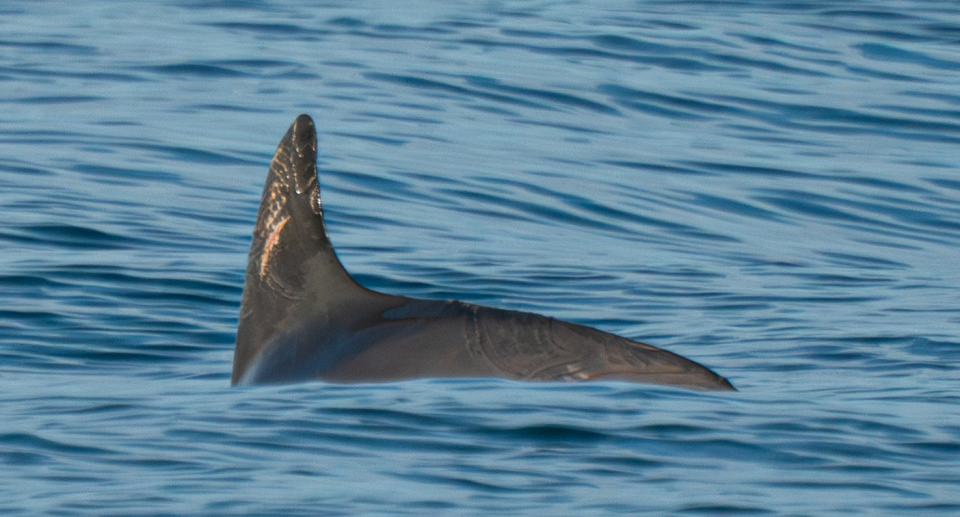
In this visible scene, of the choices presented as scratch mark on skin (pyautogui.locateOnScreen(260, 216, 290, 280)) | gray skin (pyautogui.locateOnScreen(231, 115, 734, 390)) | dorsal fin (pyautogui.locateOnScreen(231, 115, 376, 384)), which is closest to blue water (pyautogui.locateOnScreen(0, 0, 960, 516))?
gray skin (pyautogui.locateOnScreen(231, 115, 734, 390))

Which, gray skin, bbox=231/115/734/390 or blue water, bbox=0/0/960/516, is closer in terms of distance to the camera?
blue water, bbox=0/0/960/516

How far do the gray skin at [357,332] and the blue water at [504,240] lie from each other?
0.58ft

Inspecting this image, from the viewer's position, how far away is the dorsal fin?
7215 millimetres

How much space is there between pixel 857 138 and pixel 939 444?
11255 millimetres

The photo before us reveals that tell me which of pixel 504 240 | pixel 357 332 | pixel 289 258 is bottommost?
pixel 357 332

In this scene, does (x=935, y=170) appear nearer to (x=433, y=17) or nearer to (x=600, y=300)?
(x=600, y=300)

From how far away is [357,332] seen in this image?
7.08 meters

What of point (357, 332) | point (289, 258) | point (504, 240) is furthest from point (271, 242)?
point (504, 240)

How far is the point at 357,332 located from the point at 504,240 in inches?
217

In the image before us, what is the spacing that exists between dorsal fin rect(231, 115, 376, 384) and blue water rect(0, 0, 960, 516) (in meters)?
0.36

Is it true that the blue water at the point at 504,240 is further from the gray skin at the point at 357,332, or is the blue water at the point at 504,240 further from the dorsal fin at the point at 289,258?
the dorsal fin at the point at 289,258

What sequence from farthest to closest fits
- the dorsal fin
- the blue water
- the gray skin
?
the dorsal fin
the gray skin
the blue water

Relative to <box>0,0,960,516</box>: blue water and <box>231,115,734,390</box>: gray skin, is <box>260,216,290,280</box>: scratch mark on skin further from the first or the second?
<box>0,0,960,516</box>: blue water

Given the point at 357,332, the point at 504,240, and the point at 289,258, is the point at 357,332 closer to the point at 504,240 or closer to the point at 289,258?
the point at 289,258
